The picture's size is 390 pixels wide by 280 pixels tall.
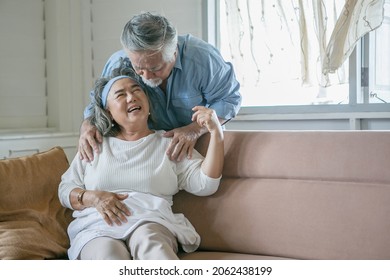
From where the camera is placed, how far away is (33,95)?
3719mm

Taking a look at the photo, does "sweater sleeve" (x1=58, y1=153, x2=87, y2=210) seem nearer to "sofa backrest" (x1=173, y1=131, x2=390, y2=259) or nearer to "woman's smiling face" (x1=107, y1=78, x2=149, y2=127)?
"woman's smiling face" (x1=107, y1=78, x2=149, y2=127)

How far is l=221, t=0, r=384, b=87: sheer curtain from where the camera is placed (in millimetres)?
3068

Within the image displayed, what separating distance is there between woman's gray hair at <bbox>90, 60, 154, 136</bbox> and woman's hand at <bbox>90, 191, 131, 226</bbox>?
251 mm

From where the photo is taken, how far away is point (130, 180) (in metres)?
1.85

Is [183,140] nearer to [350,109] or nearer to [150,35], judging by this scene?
[150,35]

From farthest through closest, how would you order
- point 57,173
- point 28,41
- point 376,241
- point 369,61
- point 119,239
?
point 28,41 < point 369,61 < point 57,173 < point 119,239 < point 376,241

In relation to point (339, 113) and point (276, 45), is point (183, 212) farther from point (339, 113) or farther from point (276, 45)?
point (276, 45)

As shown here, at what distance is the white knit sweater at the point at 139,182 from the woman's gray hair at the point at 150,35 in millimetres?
311

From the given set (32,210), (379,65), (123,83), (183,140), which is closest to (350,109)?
(379,65)

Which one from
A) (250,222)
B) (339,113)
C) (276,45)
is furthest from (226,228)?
(276,45)

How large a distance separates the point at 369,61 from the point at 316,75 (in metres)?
0.32

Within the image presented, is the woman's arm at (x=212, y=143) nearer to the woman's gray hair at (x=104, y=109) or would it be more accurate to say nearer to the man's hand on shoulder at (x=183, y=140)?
the man's hand on shoulder at (x=183, y=140)

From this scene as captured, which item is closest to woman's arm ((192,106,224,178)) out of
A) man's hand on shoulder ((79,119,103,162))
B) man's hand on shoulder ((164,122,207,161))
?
man's hand on shoulder ((164,122,207,161))

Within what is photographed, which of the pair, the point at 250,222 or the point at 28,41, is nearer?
the point at 250,222
